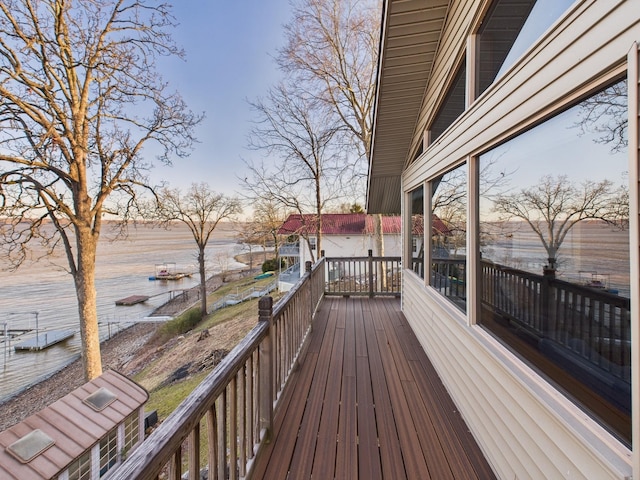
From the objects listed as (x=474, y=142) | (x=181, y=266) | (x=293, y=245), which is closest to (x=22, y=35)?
(x=474, y=142)

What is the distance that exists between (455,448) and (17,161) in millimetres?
10188

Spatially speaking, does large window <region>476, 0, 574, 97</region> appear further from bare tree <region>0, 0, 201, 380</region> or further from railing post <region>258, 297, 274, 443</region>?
bare tree <region>0, 0, 201, 380</region>

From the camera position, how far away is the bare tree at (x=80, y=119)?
7.26 m

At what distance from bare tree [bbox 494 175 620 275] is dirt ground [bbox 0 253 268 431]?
917cm

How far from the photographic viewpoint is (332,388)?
306 cm

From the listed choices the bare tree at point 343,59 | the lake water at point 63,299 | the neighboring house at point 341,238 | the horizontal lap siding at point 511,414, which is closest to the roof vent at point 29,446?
the horizontal lap siding at point 511,414

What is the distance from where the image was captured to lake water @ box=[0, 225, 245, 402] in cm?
1210

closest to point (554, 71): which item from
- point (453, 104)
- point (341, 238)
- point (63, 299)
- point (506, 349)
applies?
point (506, 349)

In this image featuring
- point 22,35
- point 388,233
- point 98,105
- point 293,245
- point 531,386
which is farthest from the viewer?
point 293,245

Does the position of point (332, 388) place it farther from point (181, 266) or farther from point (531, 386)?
point (181, 266)

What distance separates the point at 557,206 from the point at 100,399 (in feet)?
20.3

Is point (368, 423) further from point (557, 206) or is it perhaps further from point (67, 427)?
point (67, 427)

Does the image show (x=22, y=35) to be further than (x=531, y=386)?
Yes

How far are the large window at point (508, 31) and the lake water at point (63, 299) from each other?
10.7m
